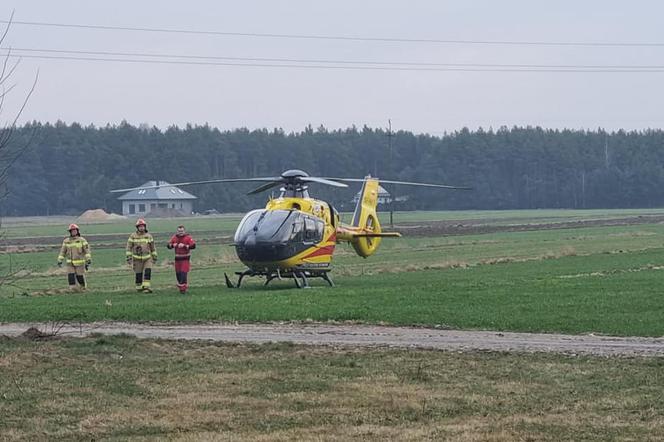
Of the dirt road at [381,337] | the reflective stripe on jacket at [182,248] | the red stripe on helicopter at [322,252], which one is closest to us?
the dirt road at [381,337]

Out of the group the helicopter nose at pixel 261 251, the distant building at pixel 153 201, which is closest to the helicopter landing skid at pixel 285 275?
the helicopter nose at pixel 261 251

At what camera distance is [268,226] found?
28656 mm

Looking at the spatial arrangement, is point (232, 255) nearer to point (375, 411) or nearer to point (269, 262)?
point (269, 262)

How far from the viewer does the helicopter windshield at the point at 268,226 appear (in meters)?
28.4

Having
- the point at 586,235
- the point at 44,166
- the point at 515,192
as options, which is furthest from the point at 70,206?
the point at 586,235

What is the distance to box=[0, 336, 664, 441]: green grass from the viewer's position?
10.7 meters

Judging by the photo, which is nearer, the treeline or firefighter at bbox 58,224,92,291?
firefighter at bbox 58,224,92,291

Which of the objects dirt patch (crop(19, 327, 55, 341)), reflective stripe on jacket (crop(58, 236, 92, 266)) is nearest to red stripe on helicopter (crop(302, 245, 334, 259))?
reflective stripe on jacket (crop(58, 236, 92, 266))

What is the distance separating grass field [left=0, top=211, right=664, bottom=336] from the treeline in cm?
7870

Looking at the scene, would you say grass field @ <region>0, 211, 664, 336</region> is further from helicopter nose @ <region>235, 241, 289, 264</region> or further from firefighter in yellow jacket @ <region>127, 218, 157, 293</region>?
helicopter nose @ <region>235, 241, 289, 264</region>

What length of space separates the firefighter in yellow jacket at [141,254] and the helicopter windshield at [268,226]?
2421mm

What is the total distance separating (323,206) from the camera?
31234 mm

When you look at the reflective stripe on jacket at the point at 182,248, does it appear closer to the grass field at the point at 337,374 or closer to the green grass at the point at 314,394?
the grass field at the point at 337,374

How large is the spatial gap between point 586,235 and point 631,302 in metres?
42.0
